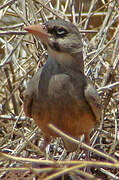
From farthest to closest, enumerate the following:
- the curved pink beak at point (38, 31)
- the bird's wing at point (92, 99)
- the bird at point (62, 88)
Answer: the bird's wing at point (92, 99)
the bird at point (62, 88)
the curved pink beak at point (38, 31)

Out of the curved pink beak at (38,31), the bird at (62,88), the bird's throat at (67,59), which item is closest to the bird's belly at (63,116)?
the bird at (62,88)

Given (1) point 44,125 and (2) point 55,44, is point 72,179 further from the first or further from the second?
(2) point 55,44

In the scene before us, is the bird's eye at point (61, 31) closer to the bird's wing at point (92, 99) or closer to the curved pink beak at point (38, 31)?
the curved pink beak at point (38, 31)

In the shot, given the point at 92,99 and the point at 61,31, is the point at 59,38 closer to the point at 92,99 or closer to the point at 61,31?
the point at 61,31

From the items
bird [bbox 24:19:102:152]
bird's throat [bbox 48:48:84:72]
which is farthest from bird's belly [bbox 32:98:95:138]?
bird's throat [bbox 48:48:84:72]

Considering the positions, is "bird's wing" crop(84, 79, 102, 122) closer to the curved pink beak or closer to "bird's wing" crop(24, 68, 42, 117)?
"bird's wing" crop(24, 68, 42, 117)

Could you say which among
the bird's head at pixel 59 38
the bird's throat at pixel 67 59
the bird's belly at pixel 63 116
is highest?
the bird's head at pixel 59 38

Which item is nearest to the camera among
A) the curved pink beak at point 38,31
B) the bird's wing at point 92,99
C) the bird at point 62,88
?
the curved pink beak at point 38,31
